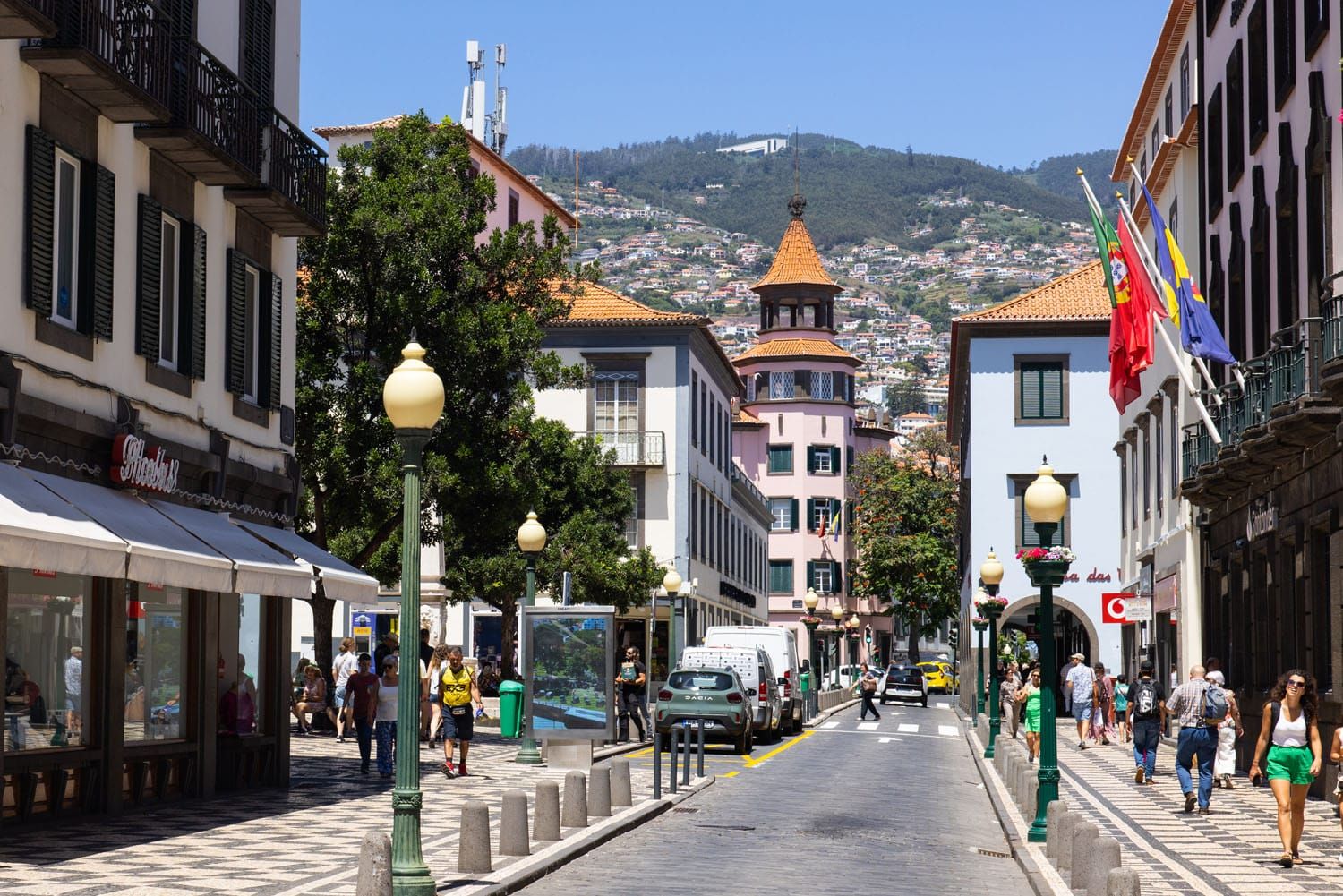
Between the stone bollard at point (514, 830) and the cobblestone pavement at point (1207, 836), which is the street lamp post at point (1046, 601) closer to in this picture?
the cobblestone pavement at point (1207, 836)

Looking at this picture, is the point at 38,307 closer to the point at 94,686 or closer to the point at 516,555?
the point at 94,686

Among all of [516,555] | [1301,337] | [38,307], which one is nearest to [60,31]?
[38,307]

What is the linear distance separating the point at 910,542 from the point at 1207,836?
68.7 metres

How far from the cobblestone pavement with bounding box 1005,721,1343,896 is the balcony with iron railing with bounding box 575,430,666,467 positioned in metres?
32.6

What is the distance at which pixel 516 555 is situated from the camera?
51750 mm

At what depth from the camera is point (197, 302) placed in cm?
2217

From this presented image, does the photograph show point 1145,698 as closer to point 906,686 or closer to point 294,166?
point 294,166

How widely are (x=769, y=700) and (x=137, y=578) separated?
24.9 m

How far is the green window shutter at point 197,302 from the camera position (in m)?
21.8

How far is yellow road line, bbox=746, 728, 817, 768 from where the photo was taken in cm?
3328

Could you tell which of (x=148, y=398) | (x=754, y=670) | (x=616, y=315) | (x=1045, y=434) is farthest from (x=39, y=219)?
(x=1045, y=434)

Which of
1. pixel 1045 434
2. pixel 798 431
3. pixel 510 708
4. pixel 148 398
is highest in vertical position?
pixel 798 431

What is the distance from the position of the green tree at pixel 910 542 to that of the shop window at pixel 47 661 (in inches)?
2788

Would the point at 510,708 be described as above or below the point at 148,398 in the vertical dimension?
below
